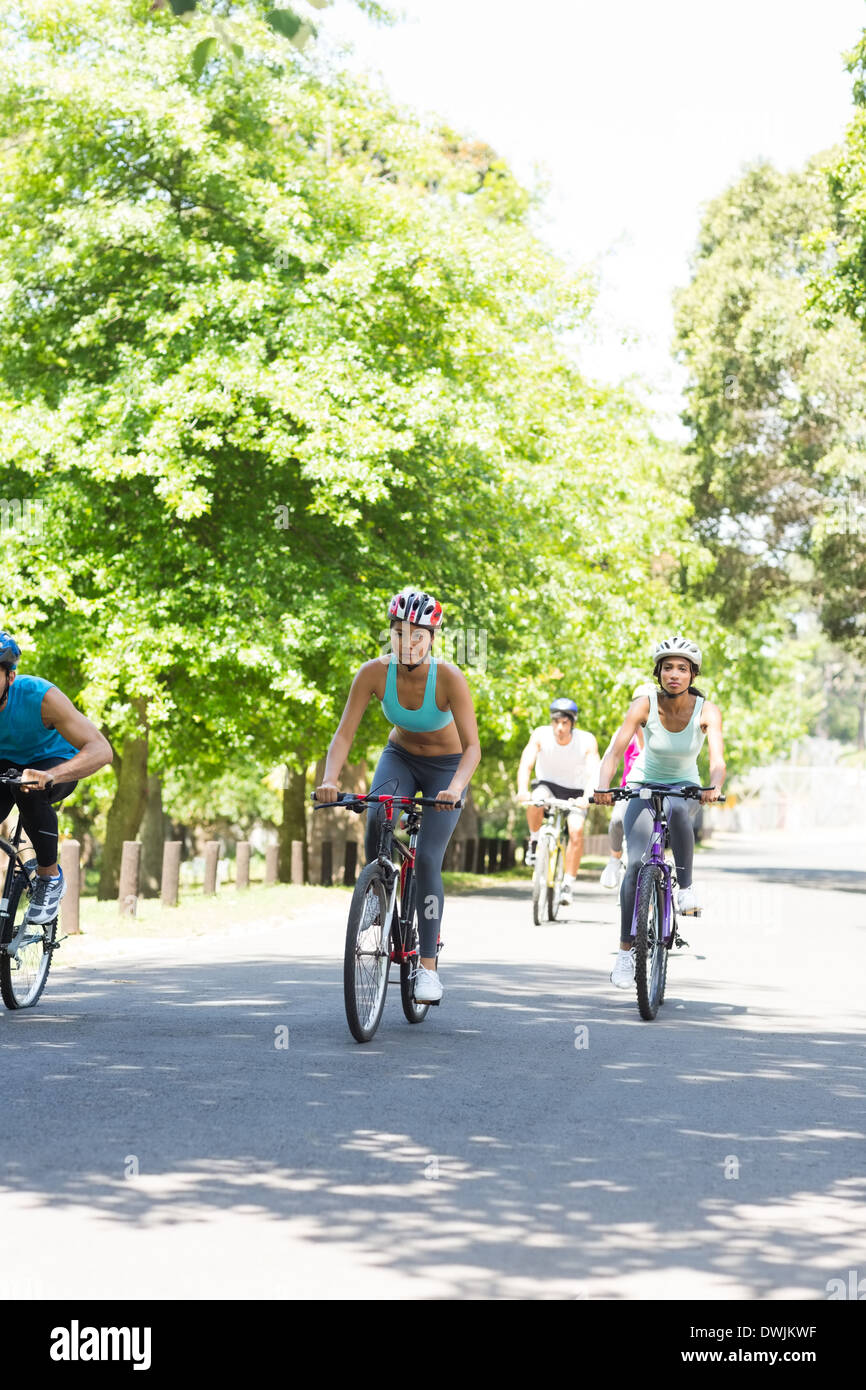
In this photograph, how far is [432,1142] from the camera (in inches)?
238

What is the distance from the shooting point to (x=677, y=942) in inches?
390

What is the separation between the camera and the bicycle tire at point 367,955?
7.80 m

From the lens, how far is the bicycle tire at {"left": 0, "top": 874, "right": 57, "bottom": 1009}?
8.63 m

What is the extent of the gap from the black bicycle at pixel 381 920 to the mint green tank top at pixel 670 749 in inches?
68.9

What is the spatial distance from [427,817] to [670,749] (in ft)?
6.22

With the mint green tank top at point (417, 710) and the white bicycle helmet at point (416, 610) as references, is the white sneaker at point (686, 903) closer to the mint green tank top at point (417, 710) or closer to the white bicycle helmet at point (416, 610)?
the mint green tank top at point (417, 710)

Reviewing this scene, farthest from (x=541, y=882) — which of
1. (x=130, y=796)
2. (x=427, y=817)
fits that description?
(x=130, y=796)

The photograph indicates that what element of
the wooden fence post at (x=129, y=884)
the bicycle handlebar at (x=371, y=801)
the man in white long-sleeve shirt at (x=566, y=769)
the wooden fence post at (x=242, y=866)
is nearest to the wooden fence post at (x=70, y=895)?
the wooden fence post at (x=129, y=884)

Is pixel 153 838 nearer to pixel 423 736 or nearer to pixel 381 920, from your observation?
pixel 423 736

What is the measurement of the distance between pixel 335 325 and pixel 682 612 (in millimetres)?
13854

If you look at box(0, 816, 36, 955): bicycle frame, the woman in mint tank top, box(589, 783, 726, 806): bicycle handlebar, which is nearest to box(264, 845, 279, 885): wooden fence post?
the woman in mint tank top

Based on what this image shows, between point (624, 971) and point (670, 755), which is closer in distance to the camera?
point (624, 971)

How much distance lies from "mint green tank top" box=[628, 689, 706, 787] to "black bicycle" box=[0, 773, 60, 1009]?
3.30 meters
